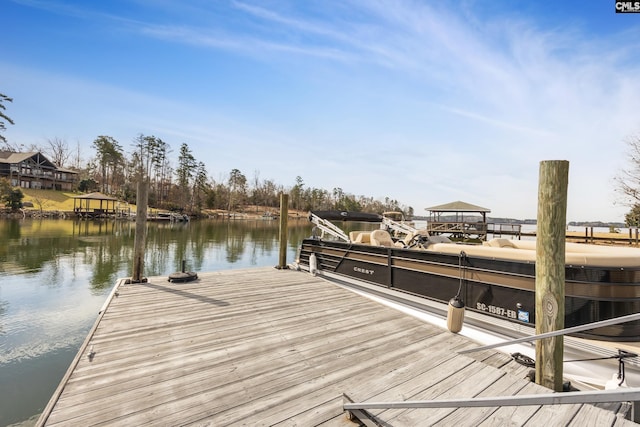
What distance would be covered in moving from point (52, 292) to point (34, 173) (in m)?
54.0

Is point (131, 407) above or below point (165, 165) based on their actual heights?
below

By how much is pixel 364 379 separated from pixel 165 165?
63678 millimetres

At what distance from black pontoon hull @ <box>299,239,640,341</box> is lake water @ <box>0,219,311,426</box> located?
558 cm

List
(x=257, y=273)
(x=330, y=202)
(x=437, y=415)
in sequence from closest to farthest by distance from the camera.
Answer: (x=437, y=415), (x=257, y=273), (x=330, y=202)

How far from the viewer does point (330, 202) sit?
80.9m

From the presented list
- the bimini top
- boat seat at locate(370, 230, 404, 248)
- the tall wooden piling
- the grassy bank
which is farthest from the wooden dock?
the grassy bank

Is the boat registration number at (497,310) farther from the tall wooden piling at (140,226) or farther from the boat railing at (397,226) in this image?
the tall wooden piling at (140,226)

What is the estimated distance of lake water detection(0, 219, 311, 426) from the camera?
169 inches

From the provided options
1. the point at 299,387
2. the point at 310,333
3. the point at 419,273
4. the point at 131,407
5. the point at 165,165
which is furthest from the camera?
the point at 165,165

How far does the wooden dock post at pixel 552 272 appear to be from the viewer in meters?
2.87

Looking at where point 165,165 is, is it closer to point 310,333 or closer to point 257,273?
point 257,273

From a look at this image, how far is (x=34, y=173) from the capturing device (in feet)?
155

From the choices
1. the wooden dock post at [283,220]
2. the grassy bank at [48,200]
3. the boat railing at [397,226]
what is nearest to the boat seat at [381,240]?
the boat railing at [397,226]

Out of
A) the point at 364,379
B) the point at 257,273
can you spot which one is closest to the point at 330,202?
the point at 257,273
